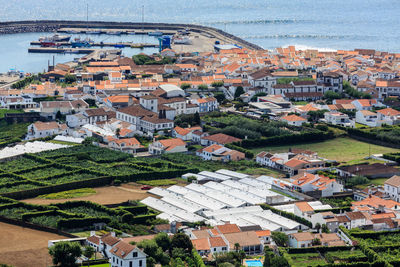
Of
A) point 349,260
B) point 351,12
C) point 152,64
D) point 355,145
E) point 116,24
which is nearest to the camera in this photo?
point 349,260

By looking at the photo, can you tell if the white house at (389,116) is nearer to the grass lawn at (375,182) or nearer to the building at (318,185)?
the grass lawn at (375,182)

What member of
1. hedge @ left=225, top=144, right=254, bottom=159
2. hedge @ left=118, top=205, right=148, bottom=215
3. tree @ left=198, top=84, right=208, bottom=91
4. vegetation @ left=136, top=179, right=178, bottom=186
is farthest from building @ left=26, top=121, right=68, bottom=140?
hedge @ left=118, top=205, right=148, bottom=215

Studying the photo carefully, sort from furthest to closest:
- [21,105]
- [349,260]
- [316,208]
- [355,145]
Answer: [21,105] < [355,145] < [316,208] < [349,260]

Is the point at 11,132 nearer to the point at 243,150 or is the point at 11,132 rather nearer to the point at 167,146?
the point at 167,146

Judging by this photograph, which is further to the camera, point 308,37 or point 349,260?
point 308,37

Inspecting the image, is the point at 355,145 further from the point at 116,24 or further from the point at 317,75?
the point at 116,24

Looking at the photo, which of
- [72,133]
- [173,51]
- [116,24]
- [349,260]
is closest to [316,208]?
[349,260]

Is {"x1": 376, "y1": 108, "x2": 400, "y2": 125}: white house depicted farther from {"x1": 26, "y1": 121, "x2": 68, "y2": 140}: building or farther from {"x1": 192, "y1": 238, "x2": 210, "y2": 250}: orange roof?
{"x1": 192, "y1": 238, "x2": 210, "y2": 250}: orange roof
